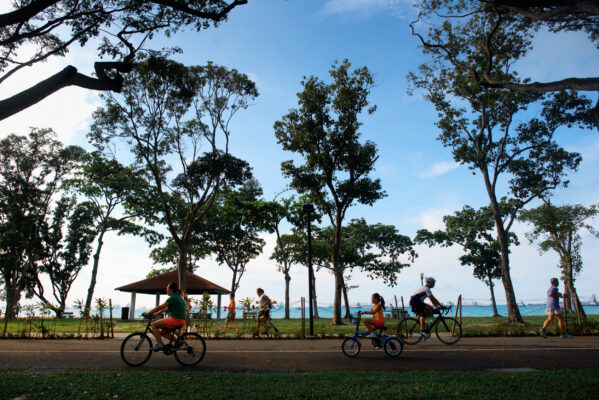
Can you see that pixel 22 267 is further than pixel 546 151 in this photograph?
Yes

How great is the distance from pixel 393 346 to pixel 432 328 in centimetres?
228

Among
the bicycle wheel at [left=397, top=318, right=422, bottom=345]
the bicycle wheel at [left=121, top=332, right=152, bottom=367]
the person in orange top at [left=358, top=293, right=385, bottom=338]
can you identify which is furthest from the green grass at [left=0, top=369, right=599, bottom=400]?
the bicycle wheel at [left=397, top=318, right=422, bottom=345]

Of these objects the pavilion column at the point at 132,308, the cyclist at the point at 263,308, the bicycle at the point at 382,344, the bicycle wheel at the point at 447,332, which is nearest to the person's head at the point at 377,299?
the bicycle at the point at 382,344

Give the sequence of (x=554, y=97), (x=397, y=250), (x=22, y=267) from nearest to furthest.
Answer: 1. (x=554, y=97)
2. (x=22, y=267)
3. (x=397, y=250)

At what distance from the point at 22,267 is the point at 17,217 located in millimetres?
5296

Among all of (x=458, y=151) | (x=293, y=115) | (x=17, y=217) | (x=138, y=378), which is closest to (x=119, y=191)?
(x=17, y=217)

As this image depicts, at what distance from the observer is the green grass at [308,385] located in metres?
4.97

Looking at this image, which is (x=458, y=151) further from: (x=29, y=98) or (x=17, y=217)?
(x=17, y=217)

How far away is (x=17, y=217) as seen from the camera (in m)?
37.0

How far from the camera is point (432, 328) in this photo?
10125 millimetres

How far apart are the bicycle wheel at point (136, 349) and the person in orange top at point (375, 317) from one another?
15.3ft

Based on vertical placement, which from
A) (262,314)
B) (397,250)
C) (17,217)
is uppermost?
(17,217)

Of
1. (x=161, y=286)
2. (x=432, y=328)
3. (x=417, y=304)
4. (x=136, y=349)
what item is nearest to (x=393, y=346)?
(x=417, y=304)

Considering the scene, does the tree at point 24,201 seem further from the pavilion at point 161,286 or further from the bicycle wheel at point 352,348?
the bicycle wheel at point 352,348
